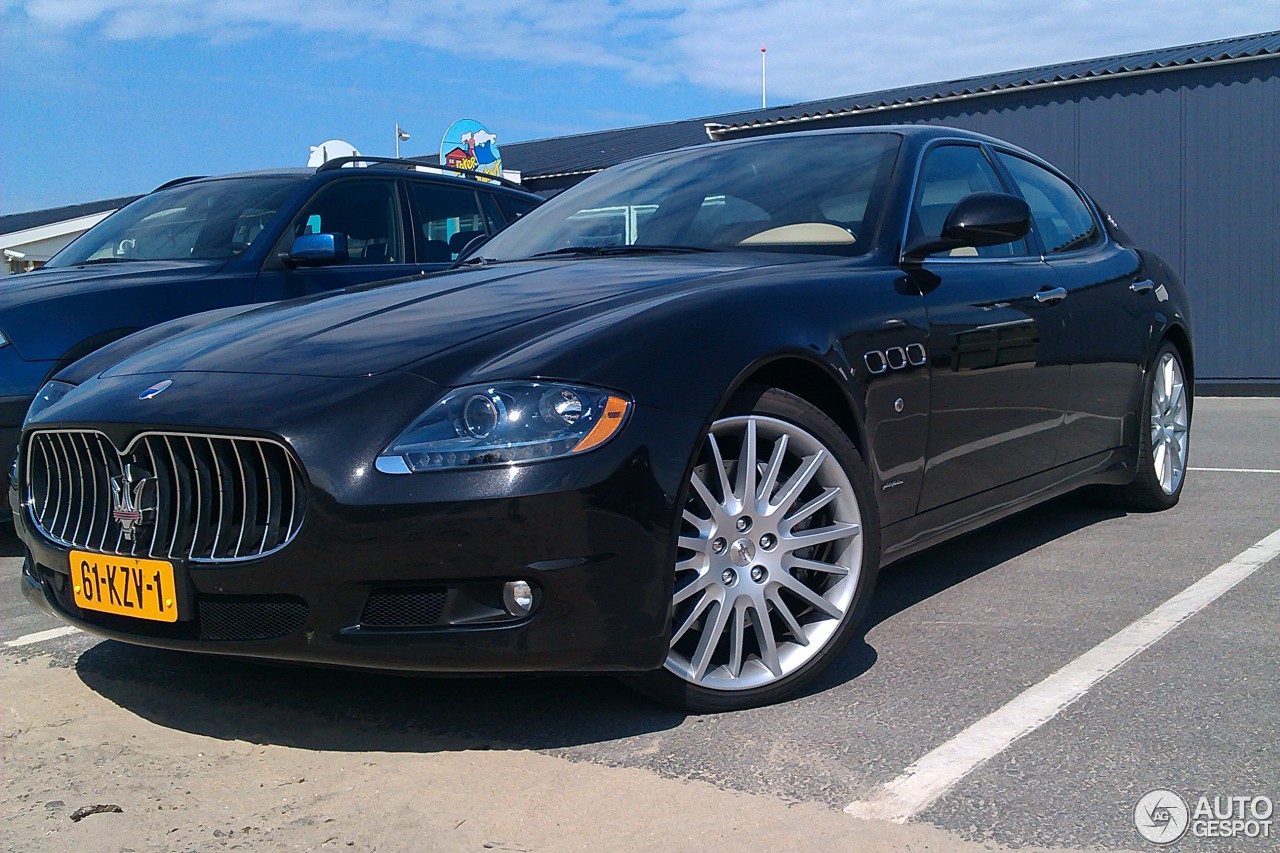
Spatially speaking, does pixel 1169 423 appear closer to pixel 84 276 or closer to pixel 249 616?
pixel 249 616

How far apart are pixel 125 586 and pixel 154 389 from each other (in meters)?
0.46

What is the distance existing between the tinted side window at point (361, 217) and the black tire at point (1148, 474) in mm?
3715

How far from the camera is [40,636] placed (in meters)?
3.73

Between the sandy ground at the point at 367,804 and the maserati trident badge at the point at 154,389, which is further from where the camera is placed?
the maserati trident badge at the point at 154,389

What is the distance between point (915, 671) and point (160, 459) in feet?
6.17

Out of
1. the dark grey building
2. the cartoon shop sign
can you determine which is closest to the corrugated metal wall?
the dark grey building

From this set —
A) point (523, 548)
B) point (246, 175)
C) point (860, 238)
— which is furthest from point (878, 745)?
point (246, 175)

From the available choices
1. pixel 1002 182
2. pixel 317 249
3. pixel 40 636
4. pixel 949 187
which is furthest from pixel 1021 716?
pixel 317 249

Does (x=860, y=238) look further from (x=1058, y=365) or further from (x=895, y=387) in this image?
(x=1058, y=365)

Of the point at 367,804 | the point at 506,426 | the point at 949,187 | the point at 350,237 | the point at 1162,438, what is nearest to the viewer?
the point at 367,804

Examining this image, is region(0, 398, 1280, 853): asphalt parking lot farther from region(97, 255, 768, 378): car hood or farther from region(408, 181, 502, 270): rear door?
region(408, 181, 502, 270): rear door

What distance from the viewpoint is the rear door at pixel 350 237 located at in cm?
579

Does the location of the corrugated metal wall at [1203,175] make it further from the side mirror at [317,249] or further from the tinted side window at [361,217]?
the side mirror at [317,249]

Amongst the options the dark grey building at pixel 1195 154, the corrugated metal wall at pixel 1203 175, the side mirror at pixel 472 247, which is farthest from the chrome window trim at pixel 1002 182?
the corrugated metal wall at pixel 1203 175
